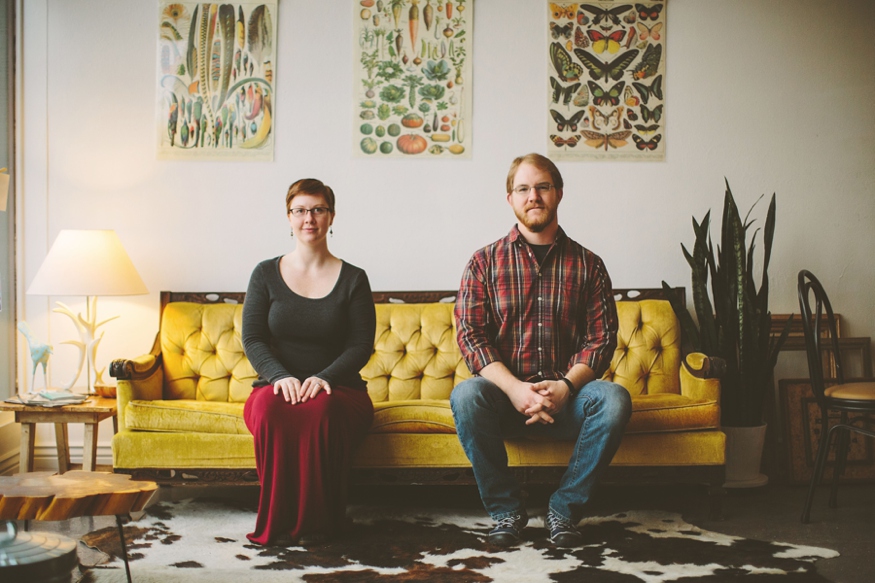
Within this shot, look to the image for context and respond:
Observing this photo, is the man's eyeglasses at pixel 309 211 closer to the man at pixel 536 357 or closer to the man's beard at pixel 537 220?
the man at pixel 536 357

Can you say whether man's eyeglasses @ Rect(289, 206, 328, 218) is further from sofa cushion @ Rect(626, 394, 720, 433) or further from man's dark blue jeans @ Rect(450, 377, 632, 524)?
sofa cushion @ Rect(626, 394, 720, 433)

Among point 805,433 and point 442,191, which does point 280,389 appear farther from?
point 805,433

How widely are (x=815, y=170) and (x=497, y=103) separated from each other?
1.59 m

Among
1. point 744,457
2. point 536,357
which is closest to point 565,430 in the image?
point 536,357

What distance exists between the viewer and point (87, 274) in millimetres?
3164

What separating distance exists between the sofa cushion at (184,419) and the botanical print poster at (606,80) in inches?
76.4

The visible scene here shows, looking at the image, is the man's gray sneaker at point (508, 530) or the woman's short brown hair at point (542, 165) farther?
the woman's short brown hair at point (542, 165)

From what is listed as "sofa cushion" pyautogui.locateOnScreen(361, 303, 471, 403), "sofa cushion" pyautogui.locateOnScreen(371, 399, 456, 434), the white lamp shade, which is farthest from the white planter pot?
the white lamp shade

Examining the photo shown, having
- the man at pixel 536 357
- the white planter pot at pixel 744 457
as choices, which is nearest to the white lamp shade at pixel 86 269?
the man at pixel 536 357

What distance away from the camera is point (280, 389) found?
8.22 ft

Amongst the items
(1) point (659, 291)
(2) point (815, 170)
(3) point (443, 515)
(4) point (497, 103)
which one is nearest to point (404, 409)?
(3) point (443, 515)

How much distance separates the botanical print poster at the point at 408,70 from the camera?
362 cm

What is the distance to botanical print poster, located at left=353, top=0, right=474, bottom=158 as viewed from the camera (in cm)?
362

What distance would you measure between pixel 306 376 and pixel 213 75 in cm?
174
